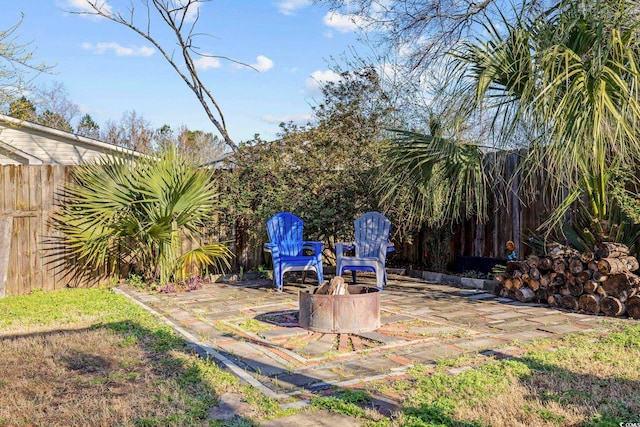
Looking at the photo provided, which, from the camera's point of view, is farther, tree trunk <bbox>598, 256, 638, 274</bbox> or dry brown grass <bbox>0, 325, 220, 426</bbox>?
tree trunk <bbox>598, 256, 638, 274</bbox>

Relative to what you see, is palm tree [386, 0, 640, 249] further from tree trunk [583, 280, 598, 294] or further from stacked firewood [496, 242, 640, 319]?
tree trunk [583, 280, 598, 294]

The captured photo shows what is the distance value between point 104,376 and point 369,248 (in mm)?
4123

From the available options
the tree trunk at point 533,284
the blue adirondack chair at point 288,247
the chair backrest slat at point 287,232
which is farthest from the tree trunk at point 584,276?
the chair backrest slat at point 287,232

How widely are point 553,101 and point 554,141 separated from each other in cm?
33

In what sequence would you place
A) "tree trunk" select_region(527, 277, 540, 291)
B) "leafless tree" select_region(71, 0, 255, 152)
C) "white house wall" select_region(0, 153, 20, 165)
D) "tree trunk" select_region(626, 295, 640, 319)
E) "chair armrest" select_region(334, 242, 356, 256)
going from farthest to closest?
"leafless tree" select_region(71, 0, 255, 152)
"white house wall" select_region(0, 153, 20, 165)
"chair armrest" select_region(334, 242, 356, 256)
"tree trunk" select_region(527, 277, 540, 291)
"tree trunk" select_region(626, 295, 640, 319)

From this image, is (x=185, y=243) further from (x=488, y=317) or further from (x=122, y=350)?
(x=488, y=317)

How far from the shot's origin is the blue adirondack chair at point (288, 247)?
21.3ft

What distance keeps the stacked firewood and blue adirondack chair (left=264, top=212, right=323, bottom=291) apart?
2.31 m

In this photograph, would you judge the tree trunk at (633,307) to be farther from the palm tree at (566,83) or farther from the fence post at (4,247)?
the fence post at (4,247)

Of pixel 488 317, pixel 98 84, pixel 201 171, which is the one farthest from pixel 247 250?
pixel 98 84

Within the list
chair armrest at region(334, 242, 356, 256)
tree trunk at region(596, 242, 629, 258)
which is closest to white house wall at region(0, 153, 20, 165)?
chair armrest at region(334, 242, 356, 256)

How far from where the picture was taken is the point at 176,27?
11.4 metres

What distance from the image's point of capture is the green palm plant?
6555 mm

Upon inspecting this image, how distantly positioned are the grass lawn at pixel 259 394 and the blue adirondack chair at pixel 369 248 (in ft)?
8.89
